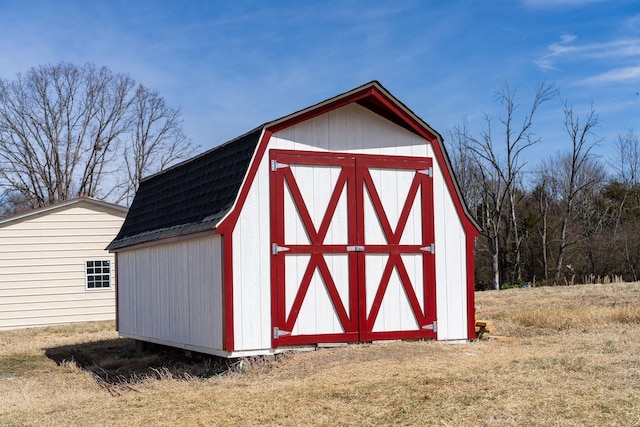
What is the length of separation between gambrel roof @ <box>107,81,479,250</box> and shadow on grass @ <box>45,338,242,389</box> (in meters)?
2.32

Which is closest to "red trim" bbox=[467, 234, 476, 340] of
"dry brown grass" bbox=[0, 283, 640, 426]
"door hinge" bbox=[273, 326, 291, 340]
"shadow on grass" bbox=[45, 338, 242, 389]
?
"dry brown grass" bbox=[0, 283, 640, 426]

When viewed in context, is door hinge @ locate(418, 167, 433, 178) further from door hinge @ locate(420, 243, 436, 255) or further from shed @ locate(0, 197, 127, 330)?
shed @ locate(0, 197, 127, 330)

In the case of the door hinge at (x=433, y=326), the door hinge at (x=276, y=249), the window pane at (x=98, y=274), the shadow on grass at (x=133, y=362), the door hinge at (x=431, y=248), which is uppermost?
the door hinge at (x=276, y=249)

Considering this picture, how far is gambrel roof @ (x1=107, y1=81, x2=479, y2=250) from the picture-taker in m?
12.4

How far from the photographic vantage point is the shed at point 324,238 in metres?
12.1

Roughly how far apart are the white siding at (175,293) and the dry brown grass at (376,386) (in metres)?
0.58

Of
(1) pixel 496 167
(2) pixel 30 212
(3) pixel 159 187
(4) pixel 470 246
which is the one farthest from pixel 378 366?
(1) pixel 496 167

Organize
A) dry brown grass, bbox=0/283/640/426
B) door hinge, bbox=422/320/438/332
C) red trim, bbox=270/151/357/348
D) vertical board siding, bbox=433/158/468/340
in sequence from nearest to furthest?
dry brown grass, bbox=0/283/640/426 → red trim, bbox=270/151/357/348 → door hinge, bbox=422/320/438/332 → vertical board siding, bbox=433/158/468/340

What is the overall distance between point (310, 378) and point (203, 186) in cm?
500

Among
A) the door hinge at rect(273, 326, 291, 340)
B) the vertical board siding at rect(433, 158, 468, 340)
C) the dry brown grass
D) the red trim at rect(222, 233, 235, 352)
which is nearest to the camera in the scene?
the dry brown grass

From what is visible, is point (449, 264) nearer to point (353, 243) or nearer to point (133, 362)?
point (353, 243)

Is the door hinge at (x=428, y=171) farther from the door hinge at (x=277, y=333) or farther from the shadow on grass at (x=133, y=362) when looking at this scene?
the shadow on grass at (x=133, y=362)

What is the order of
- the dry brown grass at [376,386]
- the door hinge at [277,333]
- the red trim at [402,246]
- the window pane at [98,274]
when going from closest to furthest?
the dry brown grass at [376,386] → the door hinge at [277,333] → the red trim at [402,246] → the window pane at [98,274]

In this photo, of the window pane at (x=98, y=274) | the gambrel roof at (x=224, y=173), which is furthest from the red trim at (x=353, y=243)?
the window pane at (x=98, y=274)
